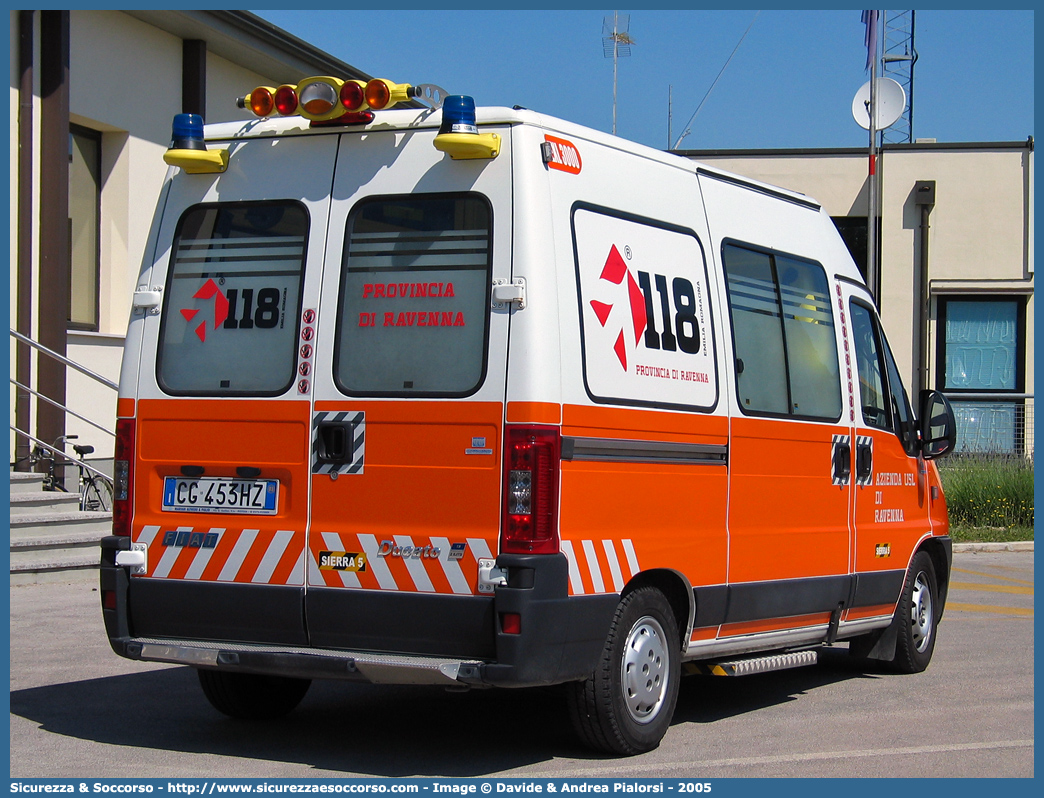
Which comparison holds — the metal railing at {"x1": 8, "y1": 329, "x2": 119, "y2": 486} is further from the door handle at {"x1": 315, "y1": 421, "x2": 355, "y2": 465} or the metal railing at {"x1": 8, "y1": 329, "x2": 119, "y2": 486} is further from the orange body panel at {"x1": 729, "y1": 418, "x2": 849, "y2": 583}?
the orange body panel at {"x1": 729, "y1": 418, "x2": 849, "y2": 583}

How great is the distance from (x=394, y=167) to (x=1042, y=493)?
43.2ft

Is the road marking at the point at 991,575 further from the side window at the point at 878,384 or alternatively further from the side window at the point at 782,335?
the side window at the point at 782,335

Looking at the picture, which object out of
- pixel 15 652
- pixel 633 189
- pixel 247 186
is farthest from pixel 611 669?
pixel 15 652

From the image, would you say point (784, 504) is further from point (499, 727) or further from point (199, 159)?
point (199, 159)

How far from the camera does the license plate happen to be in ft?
19.6

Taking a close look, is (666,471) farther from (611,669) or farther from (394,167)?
(394,167)

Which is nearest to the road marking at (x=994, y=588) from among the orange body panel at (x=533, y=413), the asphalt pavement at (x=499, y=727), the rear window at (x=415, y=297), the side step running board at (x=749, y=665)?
the asphalt pavement at (x=499, y=727)

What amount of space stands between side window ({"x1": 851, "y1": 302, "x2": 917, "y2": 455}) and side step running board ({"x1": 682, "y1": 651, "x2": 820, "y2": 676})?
158 cm

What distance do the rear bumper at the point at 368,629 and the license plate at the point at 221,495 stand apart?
0.33m

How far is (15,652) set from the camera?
866 centimetres

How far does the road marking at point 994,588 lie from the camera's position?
12.9 metres

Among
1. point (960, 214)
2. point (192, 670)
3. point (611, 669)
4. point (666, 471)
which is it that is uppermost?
point (960, 214)

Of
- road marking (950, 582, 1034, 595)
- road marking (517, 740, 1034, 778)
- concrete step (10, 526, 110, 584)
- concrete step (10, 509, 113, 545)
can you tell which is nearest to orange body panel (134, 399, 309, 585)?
road marking (517, 740, 1034, 778)
